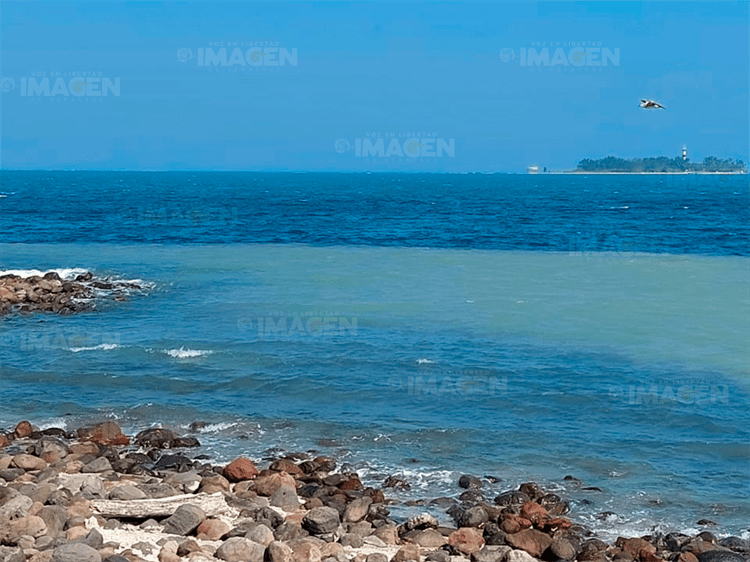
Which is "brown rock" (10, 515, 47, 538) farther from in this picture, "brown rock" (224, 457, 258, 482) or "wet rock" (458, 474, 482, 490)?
"wet rock" (458, 474, 482, 490)

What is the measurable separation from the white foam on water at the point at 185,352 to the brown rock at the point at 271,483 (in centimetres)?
873

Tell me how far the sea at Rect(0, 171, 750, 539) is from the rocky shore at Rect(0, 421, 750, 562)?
641mm

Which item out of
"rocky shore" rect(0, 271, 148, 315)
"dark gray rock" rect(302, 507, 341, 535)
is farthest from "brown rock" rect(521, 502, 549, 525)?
"rocky shore" rect(0, 271, 148, 315)

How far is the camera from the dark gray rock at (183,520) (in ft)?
32.9

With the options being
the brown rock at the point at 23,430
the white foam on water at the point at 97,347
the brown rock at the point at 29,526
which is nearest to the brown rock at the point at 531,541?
the brown rock at the point at 29,526

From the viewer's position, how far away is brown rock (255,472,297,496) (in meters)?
11.6

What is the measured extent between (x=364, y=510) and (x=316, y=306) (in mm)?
16058

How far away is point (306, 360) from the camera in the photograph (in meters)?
19.7

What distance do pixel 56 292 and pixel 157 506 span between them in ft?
67.1

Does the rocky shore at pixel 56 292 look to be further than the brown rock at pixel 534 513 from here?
Yes

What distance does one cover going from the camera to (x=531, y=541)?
10.3 metres

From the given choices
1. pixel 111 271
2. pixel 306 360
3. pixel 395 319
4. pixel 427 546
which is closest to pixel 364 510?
pixel 427 546

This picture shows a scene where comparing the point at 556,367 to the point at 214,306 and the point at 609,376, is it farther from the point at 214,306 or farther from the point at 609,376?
the point at 214,306

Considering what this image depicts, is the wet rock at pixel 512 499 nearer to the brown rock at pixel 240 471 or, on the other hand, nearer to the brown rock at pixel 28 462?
the brown rock at pixel 240 471
